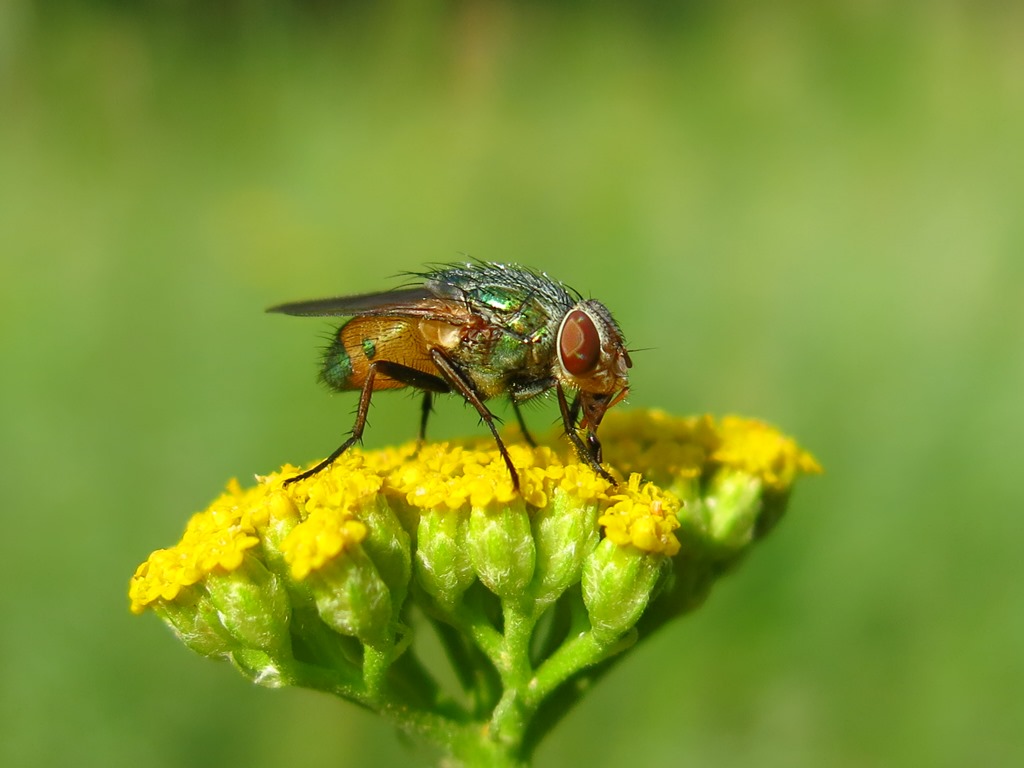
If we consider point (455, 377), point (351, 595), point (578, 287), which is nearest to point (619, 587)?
point (351, 595)

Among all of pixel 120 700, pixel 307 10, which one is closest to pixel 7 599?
pixel 120 700

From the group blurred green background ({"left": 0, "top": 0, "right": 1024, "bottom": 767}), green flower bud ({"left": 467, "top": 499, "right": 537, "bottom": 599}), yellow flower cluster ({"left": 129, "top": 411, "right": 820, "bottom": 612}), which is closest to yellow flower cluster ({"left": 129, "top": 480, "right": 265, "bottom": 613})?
yellow flower cluster ({"left": 129, "top": 411, "right": 820, "bottom": 612})

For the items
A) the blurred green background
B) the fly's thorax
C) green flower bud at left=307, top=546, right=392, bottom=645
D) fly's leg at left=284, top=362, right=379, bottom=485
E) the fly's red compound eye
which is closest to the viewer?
green flower bud at left=307, top=546, right=392, bottom=645

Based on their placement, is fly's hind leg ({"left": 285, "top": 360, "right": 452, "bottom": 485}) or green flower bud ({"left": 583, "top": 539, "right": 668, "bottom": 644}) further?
fly's hind leg ({"left": 285, "top": 360, "right": 452, "bottom": 485})

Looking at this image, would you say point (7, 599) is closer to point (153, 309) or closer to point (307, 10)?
point (153, 309)

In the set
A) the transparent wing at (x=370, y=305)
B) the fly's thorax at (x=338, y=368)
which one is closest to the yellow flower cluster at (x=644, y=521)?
the transparent wing at (x=370, y=305)

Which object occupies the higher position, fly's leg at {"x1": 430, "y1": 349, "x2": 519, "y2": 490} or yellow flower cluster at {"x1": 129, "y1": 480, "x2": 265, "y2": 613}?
fly's leg at {"x1": 430, "y1": 349, "x2": 519, "y2": 490}

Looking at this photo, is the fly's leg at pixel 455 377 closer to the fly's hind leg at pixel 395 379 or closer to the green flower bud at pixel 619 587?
the fly's hind leg at pixel 395 379

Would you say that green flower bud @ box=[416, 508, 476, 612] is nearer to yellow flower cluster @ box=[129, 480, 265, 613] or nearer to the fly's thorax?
yellow flower cluster @ box=[129, 480, 265, 613]
